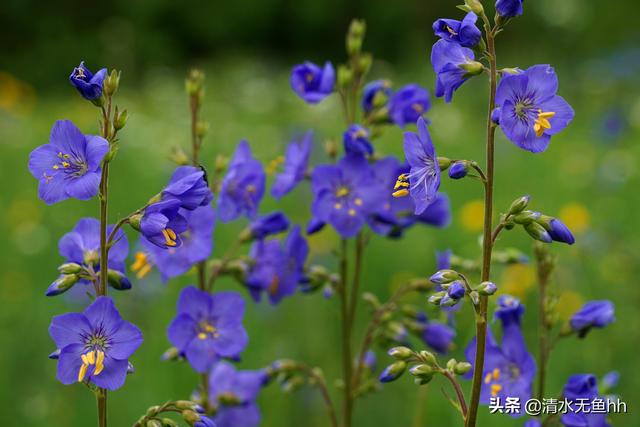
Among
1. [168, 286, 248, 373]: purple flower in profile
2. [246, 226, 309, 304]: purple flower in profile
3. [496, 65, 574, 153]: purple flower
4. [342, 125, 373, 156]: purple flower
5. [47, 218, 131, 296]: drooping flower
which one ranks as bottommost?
[168, 286, 248, 373]: purple flower in profile

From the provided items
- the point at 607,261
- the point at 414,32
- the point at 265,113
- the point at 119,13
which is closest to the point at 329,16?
the point at 414,32

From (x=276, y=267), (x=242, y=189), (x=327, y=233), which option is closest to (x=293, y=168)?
(x=242, y=189)

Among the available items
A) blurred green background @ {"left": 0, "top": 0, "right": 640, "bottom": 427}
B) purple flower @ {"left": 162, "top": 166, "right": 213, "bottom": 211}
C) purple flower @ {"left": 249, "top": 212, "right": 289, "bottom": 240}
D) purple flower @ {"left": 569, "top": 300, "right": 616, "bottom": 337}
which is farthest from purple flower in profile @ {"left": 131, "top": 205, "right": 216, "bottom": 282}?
purple flower @ {"left": 569, "top": 300, "right": 616, "bottom": 337}

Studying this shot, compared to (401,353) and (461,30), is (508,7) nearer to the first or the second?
(461,30)

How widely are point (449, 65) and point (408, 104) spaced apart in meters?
0.69

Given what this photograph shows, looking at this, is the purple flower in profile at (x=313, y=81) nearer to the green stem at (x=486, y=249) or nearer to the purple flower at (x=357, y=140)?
the purple flower at (x=357, y=140)

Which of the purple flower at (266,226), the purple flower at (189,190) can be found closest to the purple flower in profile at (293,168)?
the purple flower at (266,226)

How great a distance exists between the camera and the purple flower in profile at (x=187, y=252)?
220cm

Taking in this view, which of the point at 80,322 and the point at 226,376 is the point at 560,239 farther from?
the point at 226,376

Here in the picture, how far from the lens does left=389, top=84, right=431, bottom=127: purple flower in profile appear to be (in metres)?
2.43

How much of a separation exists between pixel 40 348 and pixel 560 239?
9.32 feet

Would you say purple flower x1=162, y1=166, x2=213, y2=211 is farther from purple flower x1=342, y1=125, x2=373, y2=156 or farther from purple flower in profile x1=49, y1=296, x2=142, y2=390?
purple flower x1=342, y1=125, x2=373, y2=156

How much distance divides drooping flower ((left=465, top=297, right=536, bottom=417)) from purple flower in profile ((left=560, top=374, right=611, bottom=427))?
0.11m

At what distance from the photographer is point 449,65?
174 cm
